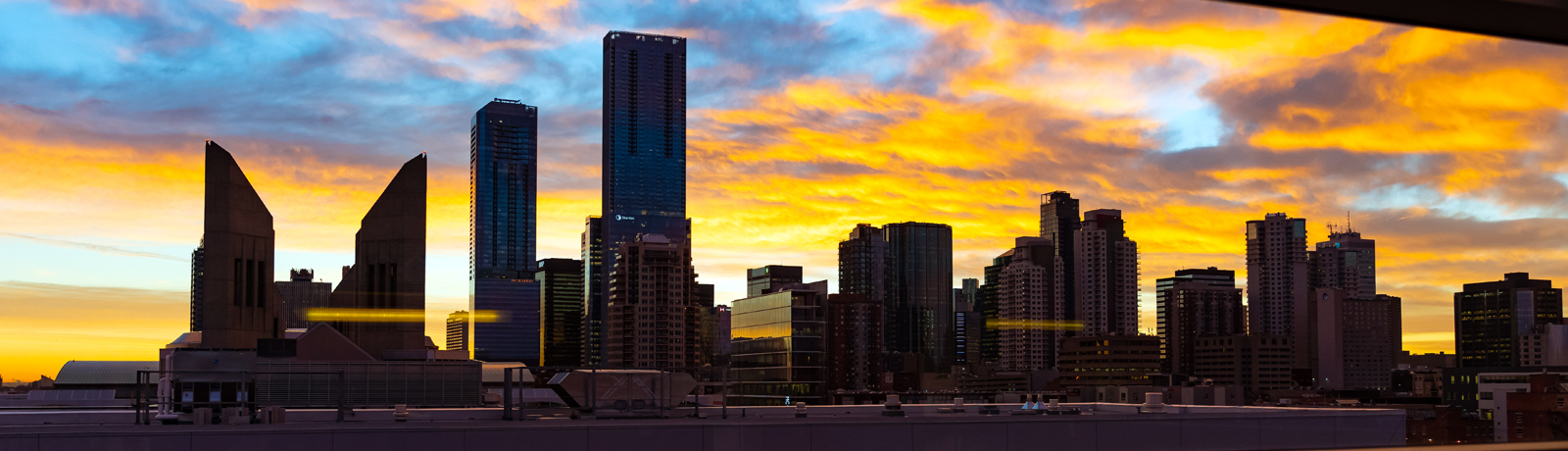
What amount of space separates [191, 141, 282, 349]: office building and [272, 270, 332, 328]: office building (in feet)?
50.0

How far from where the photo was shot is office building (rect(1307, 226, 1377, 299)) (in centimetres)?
3672

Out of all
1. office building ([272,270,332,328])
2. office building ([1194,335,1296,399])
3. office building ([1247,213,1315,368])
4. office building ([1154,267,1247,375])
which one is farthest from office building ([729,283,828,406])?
office building ([1154,267,1247,375])

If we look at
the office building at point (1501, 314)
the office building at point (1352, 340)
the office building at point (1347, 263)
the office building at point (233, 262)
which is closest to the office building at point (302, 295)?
the office building at point (233, 262)

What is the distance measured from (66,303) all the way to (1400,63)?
87.3 feet

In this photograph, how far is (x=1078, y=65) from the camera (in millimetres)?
22391

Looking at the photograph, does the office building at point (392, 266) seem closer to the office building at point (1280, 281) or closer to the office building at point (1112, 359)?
the office building at point (1280, 281)

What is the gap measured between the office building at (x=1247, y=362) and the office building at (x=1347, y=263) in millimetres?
41491

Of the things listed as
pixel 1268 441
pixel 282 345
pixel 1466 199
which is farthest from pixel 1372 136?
pixel 282 345

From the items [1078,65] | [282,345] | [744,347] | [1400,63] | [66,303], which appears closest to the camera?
[1400,63]

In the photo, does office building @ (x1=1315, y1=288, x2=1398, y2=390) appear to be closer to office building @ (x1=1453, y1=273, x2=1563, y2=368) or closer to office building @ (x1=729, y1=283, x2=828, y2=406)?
office building @ (x1=1453, y1=273, x2=1563, y2=368)

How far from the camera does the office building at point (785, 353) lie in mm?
152500

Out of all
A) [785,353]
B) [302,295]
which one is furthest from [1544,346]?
[785,353]

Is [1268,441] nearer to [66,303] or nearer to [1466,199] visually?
[1466,199]

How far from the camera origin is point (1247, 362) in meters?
167
